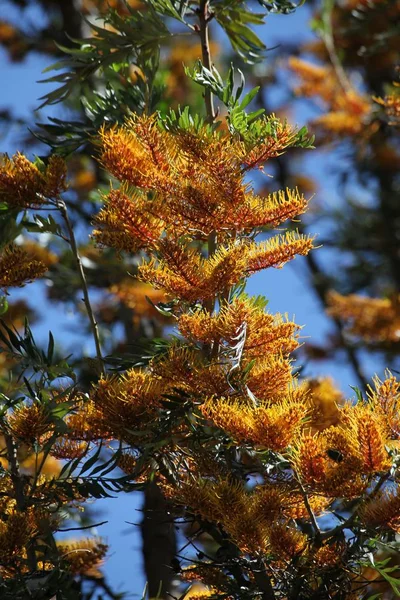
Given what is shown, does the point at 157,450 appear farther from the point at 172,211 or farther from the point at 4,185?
the point at 4,185

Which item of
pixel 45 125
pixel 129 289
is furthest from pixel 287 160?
pixel 45 125

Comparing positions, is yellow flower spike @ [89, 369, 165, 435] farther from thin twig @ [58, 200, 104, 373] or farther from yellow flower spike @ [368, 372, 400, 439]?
yellow flower spike @ [368, 372, 400, 439]

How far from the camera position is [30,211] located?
2209 millimetres

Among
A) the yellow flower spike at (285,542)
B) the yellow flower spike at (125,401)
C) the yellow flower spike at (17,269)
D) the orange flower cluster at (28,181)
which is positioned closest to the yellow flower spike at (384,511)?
the yellow flower spike at (285,542)

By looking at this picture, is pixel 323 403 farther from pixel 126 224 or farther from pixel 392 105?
pixel 392 105

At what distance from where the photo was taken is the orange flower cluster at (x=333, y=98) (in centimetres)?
450

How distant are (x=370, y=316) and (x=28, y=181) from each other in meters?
2.81

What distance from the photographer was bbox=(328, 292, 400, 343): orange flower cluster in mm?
4391

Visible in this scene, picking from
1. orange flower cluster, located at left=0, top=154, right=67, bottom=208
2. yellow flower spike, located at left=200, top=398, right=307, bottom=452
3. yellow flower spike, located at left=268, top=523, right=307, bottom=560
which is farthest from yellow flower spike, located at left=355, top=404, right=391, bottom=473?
orange flower cluster, located at left=0, top=154, right=67, bottom=208

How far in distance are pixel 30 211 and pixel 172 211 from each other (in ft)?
1.56

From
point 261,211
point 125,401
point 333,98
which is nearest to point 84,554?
point 125,401

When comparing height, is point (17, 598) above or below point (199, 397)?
below

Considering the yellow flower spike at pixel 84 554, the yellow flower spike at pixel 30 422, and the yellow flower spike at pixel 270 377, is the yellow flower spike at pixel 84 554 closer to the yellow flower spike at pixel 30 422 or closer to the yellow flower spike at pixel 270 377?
the yellow flower spike at pixel 30 422

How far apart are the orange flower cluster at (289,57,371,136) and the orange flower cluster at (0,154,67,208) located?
2606 mm
